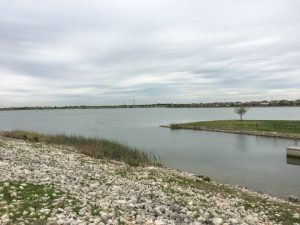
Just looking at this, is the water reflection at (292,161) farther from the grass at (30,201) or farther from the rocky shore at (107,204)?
the grass at (30,201)

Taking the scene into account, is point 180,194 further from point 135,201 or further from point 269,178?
point 269,178

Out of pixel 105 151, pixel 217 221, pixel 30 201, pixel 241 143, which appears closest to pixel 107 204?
pixel 30 201

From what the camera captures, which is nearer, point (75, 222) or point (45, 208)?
point (75, 222)

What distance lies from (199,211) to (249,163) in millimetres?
25434

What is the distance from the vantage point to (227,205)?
14344mm

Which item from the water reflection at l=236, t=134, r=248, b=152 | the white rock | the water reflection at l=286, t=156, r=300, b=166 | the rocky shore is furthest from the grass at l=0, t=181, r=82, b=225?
the water reflection at l=236, t=134, r=248, b=152

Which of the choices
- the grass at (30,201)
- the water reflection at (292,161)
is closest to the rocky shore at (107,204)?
the grass at (30,201)

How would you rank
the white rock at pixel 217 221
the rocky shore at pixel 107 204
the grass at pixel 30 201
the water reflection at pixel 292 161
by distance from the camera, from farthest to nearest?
the water reflection at pixel 292 161
the white rock at pixel 217 221
the rocky shore at pixel 107 204
the grass at pixel 30 201

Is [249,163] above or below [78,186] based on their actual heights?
below

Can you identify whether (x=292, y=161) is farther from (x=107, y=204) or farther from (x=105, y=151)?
(x=107, y=204)

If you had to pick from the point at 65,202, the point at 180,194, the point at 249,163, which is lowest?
the point at 249,163

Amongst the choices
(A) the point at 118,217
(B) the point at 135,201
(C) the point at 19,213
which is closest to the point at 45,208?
(C) the point at 19,213

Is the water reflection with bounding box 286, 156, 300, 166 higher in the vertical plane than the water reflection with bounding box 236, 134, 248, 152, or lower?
lower

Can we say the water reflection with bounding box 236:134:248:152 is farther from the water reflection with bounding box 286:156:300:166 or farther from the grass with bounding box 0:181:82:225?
the grass with bounding box 0:181:82:225
